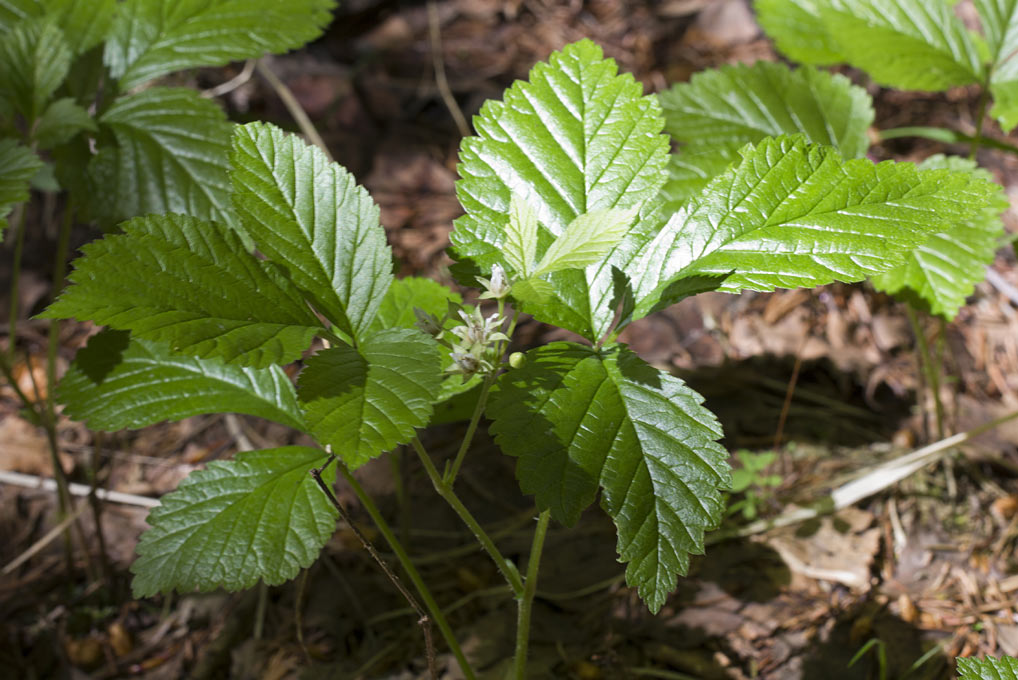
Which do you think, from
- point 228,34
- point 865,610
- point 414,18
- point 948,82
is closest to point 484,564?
point 865,610

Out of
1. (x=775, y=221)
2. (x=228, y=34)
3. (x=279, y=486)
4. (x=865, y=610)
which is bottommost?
(x=865, y=610)

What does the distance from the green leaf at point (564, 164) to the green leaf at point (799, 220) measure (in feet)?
0.29

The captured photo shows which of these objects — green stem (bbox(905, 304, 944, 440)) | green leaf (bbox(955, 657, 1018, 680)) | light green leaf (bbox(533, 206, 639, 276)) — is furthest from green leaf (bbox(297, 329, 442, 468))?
green stem (bbox(905, 304, 944, 440))

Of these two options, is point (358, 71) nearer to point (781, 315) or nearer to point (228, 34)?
point (228, 34)

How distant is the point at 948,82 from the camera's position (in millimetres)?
2062

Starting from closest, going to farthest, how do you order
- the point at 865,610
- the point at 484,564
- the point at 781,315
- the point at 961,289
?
the point at 961,289 < the point at 865,610 < the point at 484,564 < the point at 781,315

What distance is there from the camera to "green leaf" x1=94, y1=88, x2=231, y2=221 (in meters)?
1.76

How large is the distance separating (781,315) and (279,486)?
214 centimetres

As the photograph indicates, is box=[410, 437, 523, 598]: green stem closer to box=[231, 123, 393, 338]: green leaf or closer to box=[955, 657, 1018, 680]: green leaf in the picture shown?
box=[231, 123, 393, 338]: green leaf

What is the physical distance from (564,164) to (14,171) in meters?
1.07

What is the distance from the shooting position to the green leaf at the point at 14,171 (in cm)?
146

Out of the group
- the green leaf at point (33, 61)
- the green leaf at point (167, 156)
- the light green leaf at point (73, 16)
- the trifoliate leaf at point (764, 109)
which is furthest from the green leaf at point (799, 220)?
the light green leaf at point (73, 16)

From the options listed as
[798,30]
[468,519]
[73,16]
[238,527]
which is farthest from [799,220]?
[73,16]

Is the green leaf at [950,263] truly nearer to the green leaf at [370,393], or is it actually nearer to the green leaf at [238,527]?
the green leaf at [370,393]
